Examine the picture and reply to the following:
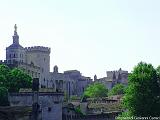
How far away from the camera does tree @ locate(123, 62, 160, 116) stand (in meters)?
51.9

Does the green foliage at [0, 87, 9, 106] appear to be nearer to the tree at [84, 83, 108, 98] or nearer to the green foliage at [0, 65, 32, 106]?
the green foliage at [0, 65, 32, 106]

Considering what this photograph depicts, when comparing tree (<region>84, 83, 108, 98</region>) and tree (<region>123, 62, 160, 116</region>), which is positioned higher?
tree (<region>84, 83, 108, 98</region>)

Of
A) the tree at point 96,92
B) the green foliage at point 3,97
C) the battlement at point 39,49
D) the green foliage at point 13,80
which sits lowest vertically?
the green foliage at point 3,97

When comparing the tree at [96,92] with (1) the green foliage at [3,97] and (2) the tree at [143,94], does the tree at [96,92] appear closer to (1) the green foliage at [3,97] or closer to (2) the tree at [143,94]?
(2) the tree at [143,94]

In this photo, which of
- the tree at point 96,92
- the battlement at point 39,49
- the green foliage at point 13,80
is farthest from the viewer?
the tree at point 96,92

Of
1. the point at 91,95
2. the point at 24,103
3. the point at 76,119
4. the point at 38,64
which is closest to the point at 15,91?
the point at 24,103

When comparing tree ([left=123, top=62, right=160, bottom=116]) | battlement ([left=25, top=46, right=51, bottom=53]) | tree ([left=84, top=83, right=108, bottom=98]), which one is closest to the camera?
tree ([left=123, top=62, right=160, bottom=116])

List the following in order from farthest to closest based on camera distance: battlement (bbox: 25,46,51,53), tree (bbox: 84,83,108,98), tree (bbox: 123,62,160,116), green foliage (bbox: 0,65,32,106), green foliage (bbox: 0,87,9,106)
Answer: tree (bbox: 84,83,108,98) → battlement (bbox: 25,46,51,53) → green foliage (bbox: 0,65,32,106) → tree (bbox: 123,62,160,116) → green foliage (bbox: 0,87,9,106)

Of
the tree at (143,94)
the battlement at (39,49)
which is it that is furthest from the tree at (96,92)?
the tree at (143,94)

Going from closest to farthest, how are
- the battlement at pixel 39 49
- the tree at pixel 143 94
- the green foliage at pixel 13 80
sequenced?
the tree at pixel 143 94, the green foliage at pixel 13 80, the battlement at pixel 39 49

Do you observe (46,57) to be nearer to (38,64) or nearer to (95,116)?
(38,64)

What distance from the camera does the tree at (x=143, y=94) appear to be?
170ft

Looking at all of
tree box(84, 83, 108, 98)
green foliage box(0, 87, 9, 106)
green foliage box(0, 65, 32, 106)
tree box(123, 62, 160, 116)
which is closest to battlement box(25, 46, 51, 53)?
tree box(84, 83, 108, 98)

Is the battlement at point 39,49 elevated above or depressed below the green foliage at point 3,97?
above
